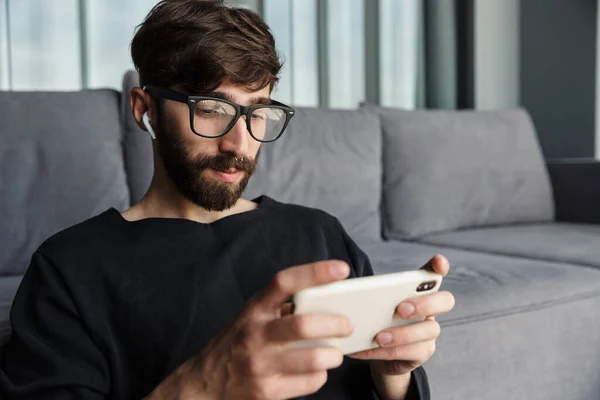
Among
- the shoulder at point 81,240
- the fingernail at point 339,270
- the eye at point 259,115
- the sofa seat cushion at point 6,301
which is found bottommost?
the sofa seat cushion at point 6,301

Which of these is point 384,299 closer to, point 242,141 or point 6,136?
point 242,141

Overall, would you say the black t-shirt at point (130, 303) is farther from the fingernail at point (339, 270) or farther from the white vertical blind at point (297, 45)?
the white vertical blind at point (297, 45)

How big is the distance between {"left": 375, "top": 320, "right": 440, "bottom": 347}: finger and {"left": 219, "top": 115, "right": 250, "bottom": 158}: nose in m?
0.36

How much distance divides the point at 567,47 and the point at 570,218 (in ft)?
4.03

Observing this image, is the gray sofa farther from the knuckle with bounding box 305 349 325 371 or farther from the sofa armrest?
the knuckle with bounding box 305 349 325 371

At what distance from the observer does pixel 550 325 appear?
1328 millimetres

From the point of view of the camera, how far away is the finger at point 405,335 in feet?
2.07

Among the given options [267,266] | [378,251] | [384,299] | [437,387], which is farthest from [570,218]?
[384,299]

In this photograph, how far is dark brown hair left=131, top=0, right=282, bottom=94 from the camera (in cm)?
88

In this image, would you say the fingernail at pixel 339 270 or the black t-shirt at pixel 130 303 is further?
the black t-shirt at pixel 130 303

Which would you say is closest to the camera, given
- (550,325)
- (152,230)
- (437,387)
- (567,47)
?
(152,230)

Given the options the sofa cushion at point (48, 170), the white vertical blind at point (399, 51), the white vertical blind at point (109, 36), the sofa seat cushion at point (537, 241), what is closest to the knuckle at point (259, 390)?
the sofa cushion at point (48, 170)

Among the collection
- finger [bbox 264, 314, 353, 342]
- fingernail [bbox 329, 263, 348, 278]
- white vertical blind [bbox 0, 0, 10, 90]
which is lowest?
finger [bbox 264, 314, 353, 342]

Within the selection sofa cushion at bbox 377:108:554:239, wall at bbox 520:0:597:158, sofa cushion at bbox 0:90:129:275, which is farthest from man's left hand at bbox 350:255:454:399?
wall at bbox 520:0:597:158
